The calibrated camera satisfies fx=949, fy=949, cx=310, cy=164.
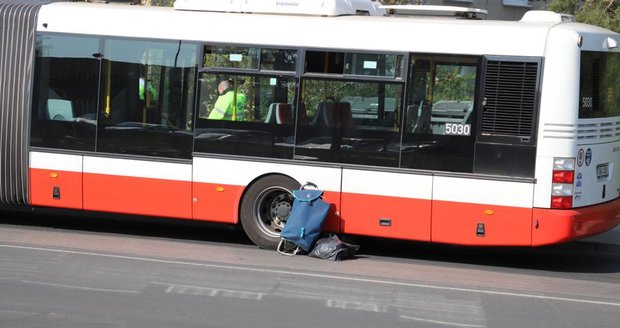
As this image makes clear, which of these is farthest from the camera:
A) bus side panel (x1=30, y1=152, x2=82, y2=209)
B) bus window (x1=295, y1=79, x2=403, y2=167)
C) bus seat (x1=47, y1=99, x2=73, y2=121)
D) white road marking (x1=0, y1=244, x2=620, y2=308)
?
bus seat (x1=47, y1=99, x2=73, y2=121)

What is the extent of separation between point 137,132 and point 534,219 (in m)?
5.06

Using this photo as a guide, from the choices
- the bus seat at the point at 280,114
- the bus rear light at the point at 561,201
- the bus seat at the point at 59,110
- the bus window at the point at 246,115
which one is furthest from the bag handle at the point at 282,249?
the bus seat at the point at 59,110

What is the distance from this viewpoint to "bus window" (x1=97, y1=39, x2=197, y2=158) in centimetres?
1195

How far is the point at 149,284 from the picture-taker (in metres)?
9.26

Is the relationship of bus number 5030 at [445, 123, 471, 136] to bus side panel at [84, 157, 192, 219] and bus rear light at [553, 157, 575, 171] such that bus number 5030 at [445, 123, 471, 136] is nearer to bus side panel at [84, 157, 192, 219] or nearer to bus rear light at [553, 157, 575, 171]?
bus rear light at [553, 157, 575, 171]

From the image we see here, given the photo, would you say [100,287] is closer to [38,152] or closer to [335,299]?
[335,299]

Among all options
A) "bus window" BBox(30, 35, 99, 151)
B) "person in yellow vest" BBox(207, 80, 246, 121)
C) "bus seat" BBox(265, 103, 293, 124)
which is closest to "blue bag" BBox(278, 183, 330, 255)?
"bus seat" BBox(265, 103, 293, 124)

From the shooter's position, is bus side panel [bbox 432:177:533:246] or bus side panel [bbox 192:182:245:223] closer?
bus side panel [bbox 432:177:533:246]

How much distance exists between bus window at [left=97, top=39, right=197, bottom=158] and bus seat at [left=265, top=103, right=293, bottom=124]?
1046 millimetres

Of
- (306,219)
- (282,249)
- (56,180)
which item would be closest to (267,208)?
(282,249)

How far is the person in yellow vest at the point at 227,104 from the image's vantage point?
11.7m

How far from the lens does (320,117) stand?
11430 mm

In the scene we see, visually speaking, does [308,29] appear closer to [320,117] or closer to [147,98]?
[320,117]

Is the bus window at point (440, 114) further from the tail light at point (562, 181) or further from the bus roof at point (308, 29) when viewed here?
the tail light at point (562, 181)
